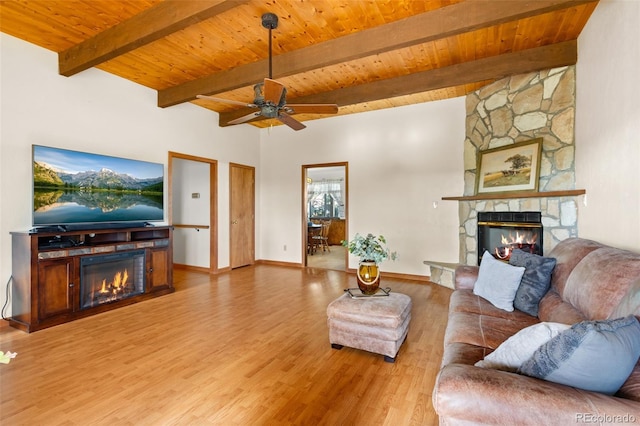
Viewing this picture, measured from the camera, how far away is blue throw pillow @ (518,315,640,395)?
39.6 inches

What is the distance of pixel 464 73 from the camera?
377 centimetres

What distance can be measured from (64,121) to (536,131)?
19.1 feet

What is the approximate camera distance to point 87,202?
3.60 metres

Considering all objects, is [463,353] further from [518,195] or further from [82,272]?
[82,272]

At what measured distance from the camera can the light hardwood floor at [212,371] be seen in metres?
1.77

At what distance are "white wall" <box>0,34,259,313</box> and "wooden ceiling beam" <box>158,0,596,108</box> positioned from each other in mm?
1181

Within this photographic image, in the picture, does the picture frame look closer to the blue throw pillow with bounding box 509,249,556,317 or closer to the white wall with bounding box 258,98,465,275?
the white wall with bounding box 258,98,465,275

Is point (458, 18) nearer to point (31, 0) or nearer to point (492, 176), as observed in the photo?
point (492, 176)

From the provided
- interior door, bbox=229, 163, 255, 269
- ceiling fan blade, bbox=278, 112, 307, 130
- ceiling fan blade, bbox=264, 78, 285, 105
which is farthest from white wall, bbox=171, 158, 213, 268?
ceiling fan blade, bbox=264, 78, 285, 105

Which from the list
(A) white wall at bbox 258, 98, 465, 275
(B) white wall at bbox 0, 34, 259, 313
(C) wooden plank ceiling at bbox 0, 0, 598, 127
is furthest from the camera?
(A) white wall at bbox 258, 98, 465, 275

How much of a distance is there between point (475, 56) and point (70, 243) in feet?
17.3

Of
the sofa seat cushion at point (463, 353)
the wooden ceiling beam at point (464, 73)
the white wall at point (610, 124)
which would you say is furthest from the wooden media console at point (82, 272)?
the white wall at point (610, 124)

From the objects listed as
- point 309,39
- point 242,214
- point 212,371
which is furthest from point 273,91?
point 242,214

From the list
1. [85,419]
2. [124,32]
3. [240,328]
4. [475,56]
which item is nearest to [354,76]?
[475,56]
